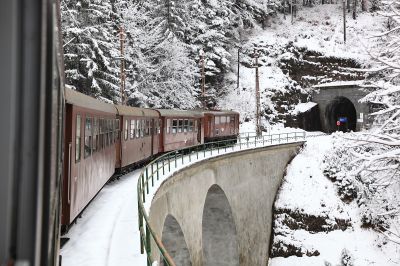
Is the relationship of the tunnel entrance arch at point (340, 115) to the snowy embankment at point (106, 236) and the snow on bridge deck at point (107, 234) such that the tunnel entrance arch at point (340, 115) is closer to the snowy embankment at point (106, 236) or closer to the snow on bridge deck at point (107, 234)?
the snow on bridge deck at point (107, 234)

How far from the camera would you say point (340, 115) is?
58438 mm

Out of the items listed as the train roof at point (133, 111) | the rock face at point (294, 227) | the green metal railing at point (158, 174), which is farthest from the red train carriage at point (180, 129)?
the rock face at point (294, 227)

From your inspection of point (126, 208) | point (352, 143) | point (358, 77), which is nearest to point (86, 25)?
point (126, 208)

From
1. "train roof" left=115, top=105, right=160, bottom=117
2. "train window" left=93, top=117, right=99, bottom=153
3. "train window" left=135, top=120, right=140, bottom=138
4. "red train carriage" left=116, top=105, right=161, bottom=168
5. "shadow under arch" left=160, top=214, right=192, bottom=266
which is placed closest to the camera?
"train window" left=93, top=117, right=99, bottom=153

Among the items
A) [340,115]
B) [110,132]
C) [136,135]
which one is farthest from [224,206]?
[340,115]

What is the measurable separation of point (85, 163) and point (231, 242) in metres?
18.1

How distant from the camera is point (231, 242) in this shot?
87.2 feet

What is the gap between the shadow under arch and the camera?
16.2 meters

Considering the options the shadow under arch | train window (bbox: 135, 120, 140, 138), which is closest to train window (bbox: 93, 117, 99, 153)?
the shadow under arch

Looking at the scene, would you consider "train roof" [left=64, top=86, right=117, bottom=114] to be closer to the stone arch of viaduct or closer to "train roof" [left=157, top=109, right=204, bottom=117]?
the stone arch of viaduct

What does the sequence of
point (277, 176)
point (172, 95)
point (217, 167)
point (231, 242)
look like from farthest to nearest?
point (172, 95)
point (277, 176)
point (231, 242)
point (217, 167)

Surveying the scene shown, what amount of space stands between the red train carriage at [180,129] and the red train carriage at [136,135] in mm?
973

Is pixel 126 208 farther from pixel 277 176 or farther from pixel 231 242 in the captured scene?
pixel 277 176

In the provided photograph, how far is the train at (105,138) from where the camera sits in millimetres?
8797
